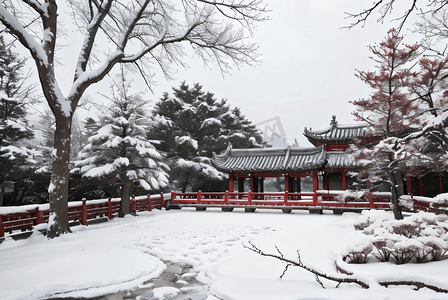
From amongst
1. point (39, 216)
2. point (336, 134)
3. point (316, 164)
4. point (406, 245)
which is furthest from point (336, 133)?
point (39, 216)

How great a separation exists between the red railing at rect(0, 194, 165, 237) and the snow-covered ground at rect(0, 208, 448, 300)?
57cm

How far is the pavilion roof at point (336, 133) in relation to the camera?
1802cm

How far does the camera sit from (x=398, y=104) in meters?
9.63

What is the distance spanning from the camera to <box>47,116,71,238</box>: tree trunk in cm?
834

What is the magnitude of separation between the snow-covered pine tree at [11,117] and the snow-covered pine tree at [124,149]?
2946 millimetres

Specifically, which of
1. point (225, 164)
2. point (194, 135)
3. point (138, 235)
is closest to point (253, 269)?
point (138, 235)

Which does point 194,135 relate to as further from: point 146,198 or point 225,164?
point 146,198

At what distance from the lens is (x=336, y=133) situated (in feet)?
61.7

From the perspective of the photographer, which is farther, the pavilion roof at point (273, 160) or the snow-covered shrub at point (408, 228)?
the pavilion roof at point (273, 160)

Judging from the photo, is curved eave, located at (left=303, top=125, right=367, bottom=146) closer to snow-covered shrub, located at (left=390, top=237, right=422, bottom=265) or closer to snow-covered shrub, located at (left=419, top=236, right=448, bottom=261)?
snow-covered shrub, located at (left=419, top=236, right=448, bottom=261)

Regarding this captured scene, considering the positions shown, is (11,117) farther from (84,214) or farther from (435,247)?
(435,247)

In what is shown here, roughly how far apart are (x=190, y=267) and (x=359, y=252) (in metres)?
3.03

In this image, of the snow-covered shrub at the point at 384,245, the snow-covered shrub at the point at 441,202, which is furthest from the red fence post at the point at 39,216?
the snow-covered shrub at the point at 441,202

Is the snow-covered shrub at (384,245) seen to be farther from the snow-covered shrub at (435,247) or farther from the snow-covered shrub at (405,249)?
the snow-covered shrub at (435,247)
